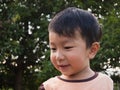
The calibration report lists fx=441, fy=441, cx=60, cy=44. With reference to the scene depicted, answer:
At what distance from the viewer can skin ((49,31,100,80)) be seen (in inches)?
89.8

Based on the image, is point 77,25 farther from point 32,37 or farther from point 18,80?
point 18,80

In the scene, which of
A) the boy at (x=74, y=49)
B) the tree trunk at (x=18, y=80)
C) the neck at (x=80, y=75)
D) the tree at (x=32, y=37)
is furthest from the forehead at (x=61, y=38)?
the tree trunk at (x=18, y=80)

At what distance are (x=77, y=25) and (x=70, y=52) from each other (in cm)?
15

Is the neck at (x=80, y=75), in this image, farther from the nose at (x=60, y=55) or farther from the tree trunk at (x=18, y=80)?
the tree trunk at (x=18, y=80)

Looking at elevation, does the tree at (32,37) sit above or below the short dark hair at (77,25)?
below

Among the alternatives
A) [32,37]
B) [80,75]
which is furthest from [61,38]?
[32,37]

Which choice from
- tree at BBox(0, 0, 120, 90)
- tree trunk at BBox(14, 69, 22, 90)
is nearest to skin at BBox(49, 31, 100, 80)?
tree at BBox(0, 0, 120, 90)

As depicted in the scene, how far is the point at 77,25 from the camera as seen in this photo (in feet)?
7.55

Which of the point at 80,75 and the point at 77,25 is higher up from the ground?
the point at 77,25

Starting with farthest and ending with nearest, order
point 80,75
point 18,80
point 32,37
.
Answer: point 18,80
point 32,37
point 80,75

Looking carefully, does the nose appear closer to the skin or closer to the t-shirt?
the skin

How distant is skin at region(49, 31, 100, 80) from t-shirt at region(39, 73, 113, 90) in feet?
0.18

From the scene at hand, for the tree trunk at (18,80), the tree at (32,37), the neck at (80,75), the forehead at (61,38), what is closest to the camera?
the forehead at (61,38)

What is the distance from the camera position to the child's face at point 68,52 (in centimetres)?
228
